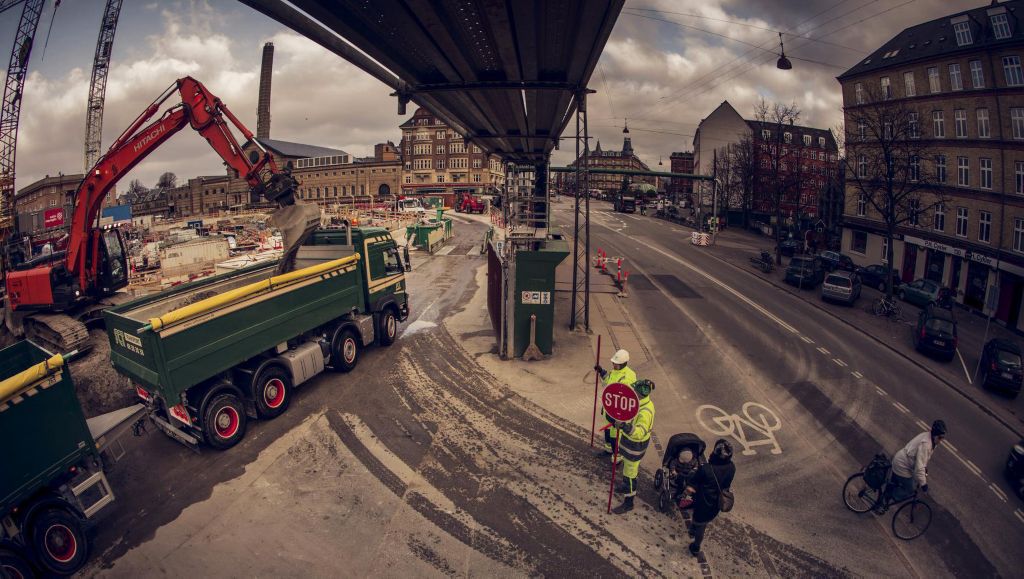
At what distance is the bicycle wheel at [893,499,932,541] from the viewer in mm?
7066

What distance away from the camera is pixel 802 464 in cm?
881

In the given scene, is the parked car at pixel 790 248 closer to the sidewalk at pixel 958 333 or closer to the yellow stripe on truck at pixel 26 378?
the sidewalk at pixel 958 333

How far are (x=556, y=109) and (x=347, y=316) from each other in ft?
31.2

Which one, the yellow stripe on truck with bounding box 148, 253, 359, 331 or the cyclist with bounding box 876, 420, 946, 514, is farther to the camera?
the yellow stripe on truck with bounding box 148, 253, 359, 331

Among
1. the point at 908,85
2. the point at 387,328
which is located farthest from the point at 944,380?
the point at 908,85

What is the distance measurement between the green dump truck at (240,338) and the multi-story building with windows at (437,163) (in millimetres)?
77046

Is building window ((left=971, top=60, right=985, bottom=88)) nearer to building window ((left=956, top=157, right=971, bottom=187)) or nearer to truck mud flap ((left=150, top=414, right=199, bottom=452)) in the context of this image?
building window ((left=956, top=157, right=971, bottom=187))

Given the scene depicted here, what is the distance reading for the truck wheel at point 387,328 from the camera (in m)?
13.8

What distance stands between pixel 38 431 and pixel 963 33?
39903 millimetres

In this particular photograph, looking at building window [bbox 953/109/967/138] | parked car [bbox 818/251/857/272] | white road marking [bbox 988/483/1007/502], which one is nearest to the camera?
white road marking [bbox 988/483/1007/502]

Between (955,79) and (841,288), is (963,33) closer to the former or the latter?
(955,79)

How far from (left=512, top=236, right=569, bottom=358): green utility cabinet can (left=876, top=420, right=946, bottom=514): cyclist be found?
7983 mm

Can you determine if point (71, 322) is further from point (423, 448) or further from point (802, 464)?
point (802, 464)

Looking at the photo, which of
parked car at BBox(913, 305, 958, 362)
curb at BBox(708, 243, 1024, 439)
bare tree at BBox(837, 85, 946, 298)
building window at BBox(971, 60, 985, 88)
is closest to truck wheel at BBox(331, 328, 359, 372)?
curb at BBox(708, 243, 1024, 439)
